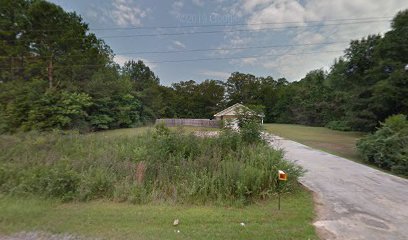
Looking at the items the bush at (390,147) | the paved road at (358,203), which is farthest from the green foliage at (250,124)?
the bush at (390,147)

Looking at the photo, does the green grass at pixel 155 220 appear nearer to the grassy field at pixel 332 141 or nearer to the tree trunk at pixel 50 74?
the grassy field at pixel 332 141

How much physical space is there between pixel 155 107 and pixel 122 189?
47.1m

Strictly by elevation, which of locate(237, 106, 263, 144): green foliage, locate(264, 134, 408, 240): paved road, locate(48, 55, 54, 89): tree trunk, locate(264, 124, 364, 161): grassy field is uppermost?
locate(48, 55, 54, 89): tree trunk

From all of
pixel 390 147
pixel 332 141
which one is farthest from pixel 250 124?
pixel 332 141

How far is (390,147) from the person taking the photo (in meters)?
9.96

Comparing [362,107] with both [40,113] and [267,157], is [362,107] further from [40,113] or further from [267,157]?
[40,113]

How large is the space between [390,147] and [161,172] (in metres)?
10.5

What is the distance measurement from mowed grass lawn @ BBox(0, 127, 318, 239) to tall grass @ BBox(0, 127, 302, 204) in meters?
0.34

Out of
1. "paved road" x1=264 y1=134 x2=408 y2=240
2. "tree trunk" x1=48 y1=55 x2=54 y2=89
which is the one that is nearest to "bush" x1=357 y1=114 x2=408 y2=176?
"paved road" x1=264 y1=134 x2=408 y2=240

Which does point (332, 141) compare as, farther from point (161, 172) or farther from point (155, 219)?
point (155, 219)

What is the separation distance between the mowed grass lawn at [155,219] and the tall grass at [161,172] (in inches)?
13.4

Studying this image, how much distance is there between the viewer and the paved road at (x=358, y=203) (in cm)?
393

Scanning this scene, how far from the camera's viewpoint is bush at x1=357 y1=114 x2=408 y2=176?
30.2ft

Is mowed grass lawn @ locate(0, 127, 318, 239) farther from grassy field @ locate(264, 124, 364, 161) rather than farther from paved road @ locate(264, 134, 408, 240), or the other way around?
grassy field @ locate(264, 124, 364, 161)
